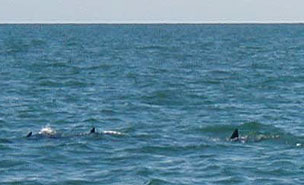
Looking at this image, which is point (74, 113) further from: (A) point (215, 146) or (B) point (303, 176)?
(B) point (303, 176)

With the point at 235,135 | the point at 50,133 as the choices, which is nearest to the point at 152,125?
the point at 50,133

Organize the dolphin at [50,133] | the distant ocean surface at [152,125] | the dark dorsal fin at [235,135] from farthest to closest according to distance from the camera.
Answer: the dolphin at [50,133], the dark dorsal fin at [235,135], the distant ocean surface at [152,125]

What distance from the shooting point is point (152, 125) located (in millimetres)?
32625

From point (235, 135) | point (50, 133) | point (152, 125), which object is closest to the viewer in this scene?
point (235, 135)

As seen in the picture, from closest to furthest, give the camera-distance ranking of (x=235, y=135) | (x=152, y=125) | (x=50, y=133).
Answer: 1. (x=235, y=135)
2. (x=50, y=133)
3. (x=152, y=125)

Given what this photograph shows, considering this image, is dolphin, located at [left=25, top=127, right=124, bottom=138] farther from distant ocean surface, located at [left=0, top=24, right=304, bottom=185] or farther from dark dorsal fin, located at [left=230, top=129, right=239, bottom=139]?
dark dorsal fin, located at [left=230, top=129, right=239, bottom=139]

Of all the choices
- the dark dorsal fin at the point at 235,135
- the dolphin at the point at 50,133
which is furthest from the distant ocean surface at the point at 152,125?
the dark dorsal fin at the point at 235,135

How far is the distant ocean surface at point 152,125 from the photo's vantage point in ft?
77.5

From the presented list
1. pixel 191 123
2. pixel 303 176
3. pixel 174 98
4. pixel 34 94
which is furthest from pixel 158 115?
pixel 303 176

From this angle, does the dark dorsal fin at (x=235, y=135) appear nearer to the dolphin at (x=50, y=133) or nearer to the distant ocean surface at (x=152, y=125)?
the distant ocean surface at (x=152, y=125)

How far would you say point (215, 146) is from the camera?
2778 cm

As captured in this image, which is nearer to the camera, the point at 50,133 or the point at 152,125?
the point at 50,133

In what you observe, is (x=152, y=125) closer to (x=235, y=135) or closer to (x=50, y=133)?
(x=50, y=133)

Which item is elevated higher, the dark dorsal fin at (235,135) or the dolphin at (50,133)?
the dolphin at (50,133)
